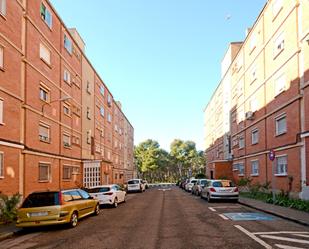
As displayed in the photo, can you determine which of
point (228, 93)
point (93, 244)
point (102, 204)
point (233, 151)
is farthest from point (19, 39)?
point (228, 93)

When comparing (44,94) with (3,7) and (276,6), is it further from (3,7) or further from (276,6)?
(276,6)

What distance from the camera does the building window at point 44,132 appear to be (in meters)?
23.3

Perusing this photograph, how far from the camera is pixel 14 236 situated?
1235cm

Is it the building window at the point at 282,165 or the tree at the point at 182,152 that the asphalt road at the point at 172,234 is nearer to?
the building window at the point at 282,165

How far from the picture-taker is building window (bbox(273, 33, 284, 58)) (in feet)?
82.2

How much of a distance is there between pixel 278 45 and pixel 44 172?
16.6 m

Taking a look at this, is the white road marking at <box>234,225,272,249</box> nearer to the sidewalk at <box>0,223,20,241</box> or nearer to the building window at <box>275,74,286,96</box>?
the sidewalk at <box>0,223,20,241</box>

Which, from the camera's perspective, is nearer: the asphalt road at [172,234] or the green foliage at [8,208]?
the asphalt road at [172,234]

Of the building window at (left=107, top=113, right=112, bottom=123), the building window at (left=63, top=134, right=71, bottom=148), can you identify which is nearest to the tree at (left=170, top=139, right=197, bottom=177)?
the building window at (left=107, top=113, right=112, bottom=123)

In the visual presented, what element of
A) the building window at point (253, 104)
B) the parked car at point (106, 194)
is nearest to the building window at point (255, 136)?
the building window at point (253, 104)

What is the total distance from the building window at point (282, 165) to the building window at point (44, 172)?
14248mm

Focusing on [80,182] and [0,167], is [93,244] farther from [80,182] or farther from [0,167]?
[80,182]

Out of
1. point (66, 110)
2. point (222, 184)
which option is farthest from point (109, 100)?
point (222, 184)

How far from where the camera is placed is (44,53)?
2412cm
